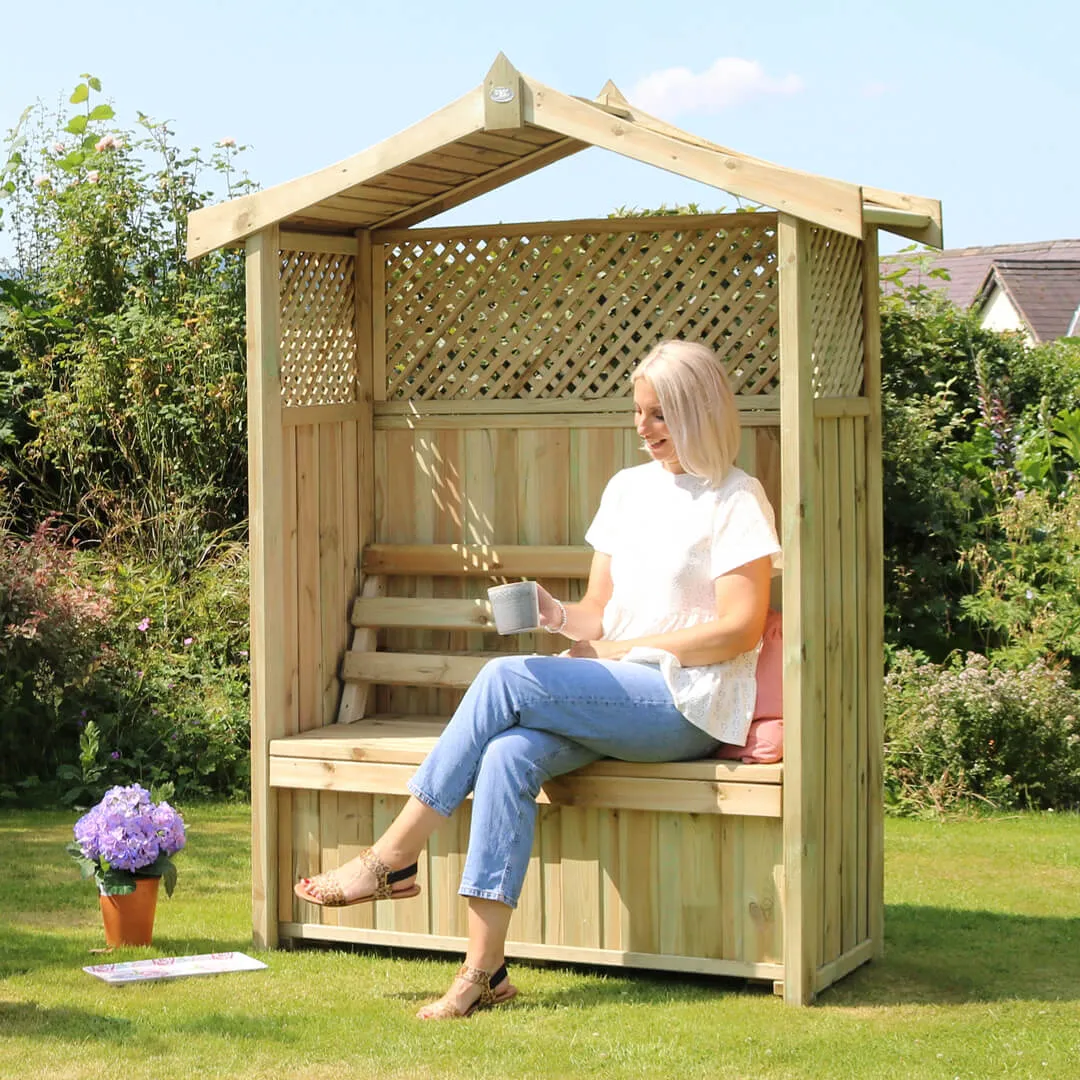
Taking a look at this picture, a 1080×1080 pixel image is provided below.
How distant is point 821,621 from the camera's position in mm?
4184

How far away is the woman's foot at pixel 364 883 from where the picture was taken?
4.11 m

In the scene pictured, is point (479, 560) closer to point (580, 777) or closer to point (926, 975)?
point (580, 777)

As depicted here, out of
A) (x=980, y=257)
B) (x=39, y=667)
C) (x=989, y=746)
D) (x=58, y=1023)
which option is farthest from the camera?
(x=980, y=257)

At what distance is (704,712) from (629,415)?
47.0 inches

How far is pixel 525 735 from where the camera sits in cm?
407

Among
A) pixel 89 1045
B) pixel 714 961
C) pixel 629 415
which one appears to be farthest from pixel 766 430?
pixel 89 1045

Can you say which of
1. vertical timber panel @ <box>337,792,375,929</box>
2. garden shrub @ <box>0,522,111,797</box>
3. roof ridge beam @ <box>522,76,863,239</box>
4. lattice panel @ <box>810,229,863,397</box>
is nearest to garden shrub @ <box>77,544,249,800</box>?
garden shrub @ <box>0,522,111,797</box>

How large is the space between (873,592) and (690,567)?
2.09 ft

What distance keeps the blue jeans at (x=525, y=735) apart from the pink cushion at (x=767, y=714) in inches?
5.1

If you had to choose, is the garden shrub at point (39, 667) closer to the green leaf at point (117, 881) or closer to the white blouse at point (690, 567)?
the green leaf at point (117, 881)

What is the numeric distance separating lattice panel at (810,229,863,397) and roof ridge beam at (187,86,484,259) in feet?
2.92

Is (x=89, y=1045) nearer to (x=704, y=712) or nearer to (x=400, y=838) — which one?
(x=400, y=838)

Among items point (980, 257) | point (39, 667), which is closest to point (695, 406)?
point (39, 667)

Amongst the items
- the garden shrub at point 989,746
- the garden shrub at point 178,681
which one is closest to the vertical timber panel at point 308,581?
the garden shrub at point 178,681
